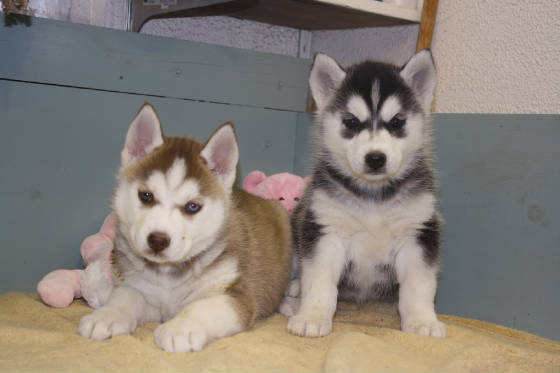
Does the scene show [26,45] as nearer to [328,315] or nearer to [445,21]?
[328,315]

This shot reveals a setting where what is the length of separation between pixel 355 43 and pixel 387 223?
2.15m

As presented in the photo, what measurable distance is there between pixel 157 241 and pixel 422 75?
5.35 feet

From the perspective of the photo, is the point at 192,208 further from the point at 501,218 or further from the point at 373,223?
the point at 501,218

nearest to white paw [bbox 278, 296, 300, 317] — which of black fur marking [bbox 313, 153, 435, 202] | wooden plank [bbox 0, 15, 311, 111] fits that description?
black fur marking [bbox 313, 153, 435, 202]

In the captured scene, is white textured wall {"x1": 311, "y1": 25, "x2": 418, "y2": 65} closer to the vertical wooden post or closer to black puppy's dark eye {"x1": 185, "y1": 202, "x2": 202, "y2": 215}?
the vertical wooden post

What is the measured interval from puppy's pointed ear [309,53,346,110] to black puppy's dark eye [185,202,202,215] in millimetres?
1003

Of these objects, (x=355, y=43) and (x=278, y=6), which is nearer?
(x=278, y=6)

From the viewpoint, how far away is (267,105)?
152 inches

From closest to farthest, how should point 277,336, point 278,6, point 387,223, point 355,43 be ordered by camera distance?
point 277,336, point 387,223, point 278,6, point 355,43

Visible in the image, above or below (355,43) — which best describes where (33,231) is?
below

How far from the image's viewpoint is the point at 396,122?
2578 mm

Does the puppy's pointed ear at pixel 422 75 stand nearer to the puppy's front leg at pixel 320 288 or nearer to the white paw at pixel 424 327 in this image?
the puppy's front leg at pixel 320 288

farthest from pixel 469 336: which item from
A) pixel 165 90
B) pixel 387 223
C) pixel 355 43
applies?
pixel 355 43

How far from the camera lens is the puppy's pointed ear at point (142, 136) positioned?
7.65 feet
